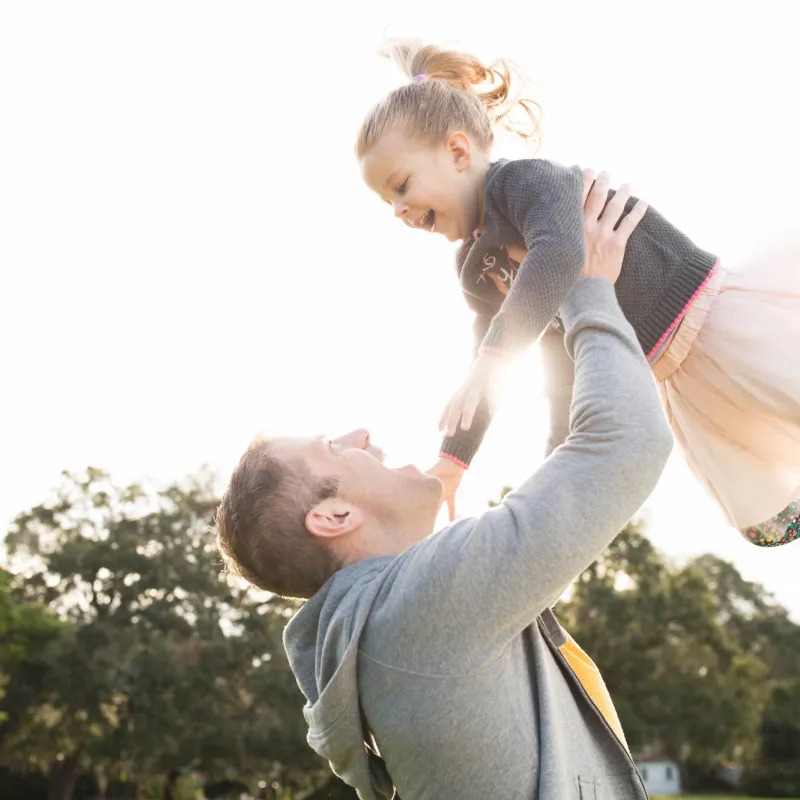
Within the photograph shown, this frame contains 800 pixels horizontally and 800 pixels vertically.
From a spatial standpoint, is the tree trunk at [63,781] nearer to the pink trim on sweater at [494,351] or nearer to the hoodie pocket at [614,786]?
the pink trim on sweater at [494,351]

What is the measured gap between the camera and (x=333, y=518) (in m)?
2.58

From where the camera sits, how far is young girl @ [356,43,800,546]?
9.48 ft

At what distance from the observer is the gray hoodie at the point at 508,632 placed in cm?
→ 209

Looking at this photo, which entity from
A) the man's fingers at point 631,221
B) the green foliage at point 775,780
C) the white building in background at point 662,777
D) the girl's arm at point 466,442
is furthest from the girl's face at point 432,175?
the white building in background at point 662,777

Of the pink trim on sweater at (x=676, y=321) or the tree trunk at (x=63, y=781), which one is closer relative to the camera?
the pink trim on sweater at (x=676, y=321)

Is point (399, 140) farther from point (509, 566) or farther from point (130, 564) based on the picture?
point (130, 564)

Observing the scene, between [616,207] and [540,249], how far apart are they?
15.4 inches

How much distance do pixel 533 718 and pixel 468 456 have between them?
112 centimetres

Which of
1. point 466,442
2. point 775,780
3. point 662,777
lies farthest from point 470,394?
point 662,777

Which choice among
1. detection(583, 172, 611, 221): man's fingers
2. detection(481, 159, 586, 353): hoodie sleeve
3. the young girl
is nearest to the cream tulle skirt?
the young girl

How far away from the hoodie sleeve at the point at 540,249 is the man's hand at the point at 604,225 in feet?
0.14

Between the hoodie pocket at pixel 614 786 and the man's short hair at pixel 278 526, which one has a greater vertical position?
the man's short hair at pixel 278 526

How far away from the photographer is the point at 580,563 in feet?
6.93

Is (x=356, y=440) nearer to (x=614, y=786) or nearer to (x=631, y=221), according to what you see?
(x=631, y=221)
